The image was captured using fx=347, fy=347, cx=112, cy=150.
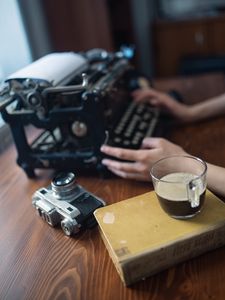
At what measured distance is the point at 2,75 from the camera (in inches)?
55.9

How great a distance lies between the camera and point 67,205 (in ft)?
2.39

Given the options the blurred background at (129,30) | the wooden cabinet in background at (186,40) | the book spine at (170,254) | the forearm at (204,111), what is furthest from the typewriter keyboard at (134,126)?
the wooden cabinet in background at (186,40)

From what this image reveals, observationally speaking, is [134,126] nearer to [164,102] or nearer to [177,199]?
[164,102]

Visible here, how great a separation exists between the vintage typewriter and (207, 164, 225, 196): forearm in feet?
0.82

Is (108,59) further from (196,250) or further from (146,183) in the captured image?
(196,250)

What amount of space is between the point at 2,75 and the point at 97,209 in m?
0.94

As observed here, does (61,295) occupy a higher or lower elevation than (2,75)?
lower

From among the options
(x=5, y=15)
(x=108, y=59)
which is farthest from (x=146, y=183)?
(x=5, y=15)

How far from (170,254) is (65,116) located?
1.48 feet

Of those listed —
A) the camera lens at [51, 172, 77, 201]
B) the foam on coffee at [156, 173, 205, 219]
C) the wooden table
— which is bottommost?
the wooden table

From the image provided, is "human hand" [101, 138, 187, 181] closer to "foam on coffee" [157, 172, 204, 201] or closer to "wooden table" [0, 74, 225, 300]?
"wooden table" [0, 74, 225, 300]

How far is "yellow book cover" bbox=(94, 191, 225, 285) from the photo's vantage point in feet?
1.88

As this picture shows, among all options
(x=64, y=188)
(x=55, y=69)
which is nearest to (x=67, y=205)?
(x=64, y=188)

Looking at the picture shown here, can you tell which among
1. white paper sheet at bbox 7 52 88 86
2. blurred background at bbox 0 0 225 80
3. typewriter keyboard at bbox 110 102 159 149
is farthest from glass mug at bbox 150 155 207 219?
blurred background at bbox 0 0 225 80
